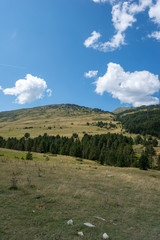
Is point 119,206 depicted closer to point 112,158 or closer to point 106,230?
point 106,230

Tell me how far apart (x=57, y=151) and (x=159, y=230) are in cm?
10447

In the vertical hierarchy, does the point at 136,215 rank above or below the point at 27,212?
below

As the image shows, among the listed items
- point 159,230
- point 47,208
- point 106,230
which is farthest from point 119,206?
point 47,208

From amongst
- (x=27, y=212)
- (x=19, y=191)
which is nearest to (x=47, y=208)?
(x=27, y=212)

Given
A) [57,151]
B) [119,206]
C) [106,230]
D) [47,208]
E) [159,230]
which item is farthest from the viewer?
[57,151]

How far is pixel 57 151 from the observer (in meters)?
109

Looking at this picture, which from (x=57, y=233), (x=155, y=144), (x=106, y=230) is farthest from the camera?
(x=155, y=144)

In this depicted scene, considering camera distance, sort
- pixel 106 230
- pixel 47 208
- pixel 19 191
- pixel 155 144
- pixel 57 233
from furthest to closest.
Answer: pixel 155 144 < pixel 19 191 < pixel 47 208 < pixel 106 230 < pixel 57 233

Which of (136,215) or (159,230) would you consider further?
(136,215)

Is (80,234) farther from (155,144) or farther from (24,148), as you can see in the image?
(155,144)

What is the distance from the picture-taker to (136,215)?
10594 millimetres

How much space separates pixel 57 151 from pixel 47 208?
333 feet

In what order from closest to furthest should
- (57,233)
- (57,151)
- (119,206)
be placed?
(57,233), (119,206), (57,151)

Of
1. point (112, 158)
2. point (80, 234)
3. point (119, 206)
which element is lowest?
point (112, 158)
